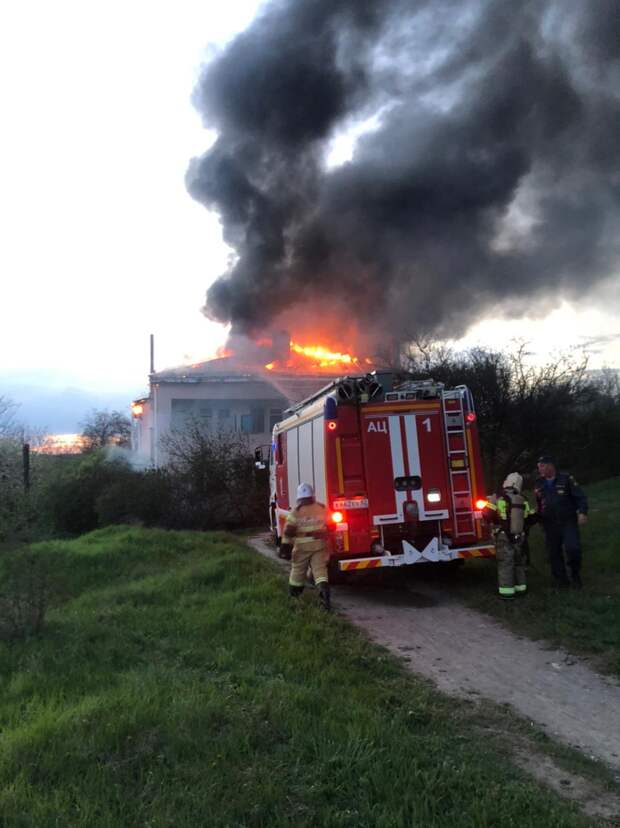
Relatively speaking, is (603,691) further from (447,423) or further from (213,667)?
(447,423)

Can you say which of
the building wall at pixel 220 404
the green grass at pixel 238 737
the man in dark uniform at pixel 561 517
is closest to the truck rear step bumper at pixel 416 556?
the man in dark uniform at pixel 561 517

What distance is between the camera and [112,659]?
5590 mm

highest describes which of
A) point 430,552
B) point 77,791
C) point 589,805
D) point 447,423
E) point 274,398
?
point 274,398

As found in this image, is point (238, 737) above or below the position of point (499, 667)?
above

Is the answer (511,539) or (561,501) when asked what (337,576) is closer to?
(511,539)

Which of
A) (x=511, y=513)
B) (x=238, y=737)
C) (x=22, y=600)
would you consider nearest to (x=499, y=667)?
(x=511, y=513)

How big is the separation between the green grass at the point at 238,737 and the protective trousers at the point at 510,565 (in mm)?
2269

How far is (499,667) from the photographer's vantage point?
583 cm

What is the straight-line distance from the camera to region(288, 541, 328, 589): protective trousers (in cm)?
812

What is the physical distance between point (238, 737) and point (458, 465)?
5903 millimetres

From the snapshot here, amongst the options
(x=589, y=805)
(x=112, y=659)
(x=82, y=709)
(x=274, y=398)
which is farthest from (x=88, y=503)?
(x=589, y=805)

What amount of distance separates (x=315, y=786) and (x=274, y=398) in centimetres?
2788

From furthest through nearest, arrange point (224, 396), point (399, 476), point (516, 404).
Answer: point (224, 396)
point (516, 404)
point (399, 476)

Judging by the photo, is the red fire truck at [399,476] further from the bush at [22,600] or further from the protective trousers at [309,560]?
the bush at [22,600]
